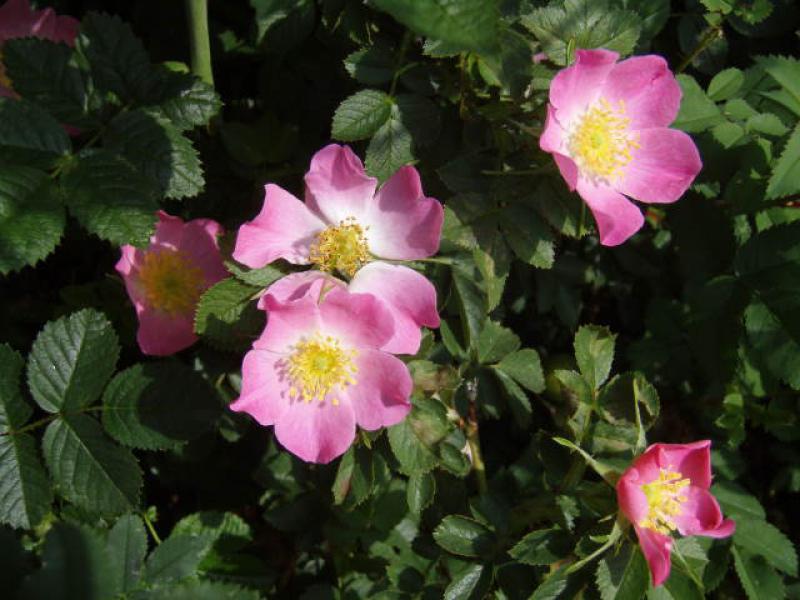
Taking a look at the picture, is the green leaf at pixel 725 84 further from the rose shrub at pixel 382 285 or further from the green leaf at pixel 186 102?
the green leaf at pixel 186 102

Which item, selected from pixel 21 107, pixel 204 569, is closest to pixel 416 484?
pixel 204 569

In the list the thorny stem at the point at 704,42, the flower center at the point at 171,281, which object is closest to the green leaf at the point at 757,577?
the thorny stem at the point at 704,42

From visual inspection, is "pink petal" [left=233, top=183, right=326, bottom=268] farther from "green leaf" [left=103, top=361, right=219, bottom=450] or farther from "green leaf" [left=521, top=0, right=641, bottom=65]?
"green leaf" [left=521, top=0, right=641, bottom=65]

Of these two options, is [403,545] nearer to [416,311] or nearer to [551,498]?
[551,498]

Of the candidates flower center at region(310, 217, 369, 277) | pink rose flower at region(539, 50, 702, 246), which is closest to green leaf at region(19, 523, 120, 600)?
flower center at region(310, 217, 369, 277)

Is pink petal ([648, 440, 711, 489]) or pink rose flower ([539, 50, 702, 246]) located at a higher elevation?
pink rose flower ([539, 50, 702, 246])

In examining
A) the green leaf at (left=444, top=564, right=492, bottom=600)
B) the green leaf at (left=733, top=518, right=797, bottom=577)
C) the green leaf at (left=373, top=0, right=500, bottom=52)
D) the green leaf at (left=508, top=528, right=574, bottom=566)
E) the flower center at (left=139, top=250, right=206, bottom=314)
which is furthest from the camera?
the green leaf at (left=733, top=518, right=797, bottom=577)

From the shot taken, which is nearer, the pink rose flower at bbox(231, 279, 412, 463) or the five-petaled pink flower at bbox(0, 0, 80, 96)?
the pink rose flower at bbox(231, 279, 412, 463)
